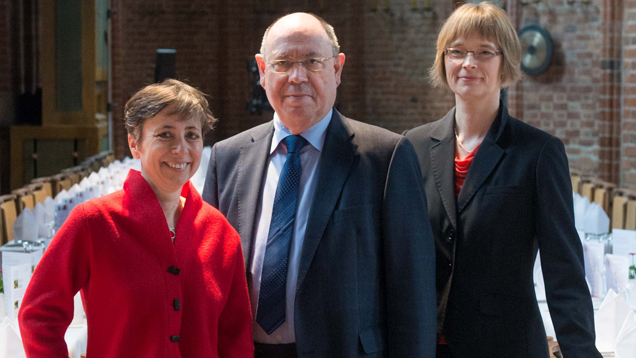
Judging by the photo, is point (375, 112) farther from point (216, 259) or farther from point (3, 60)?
point (216, 259)

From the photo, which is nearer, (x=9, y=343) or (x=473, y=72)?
(x=473, y=72)

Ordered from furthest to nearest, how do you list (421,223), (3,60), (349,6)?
(349,6) → (3,60) → (421,223)

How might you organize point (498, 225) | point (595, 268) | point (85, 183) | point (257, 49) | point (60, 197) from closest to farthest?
point (498, 225) → point (595, 268) → point (60, 197) → point (85, 183) → point (257, 49)

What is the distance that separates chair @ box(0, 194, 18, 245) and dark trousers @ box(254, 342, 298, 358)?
4.03 meters

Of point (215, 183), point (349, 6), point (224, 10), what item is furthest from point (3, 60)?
point (215, 183)

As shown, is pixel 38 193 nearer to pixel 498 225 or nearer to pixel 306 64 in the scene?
pixel 306 64

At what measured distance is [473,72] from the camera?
225 cm

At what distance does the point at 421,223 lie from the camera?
2.00 metres

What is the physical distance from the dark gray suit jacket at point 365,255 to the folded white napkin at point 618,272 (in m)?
1.83

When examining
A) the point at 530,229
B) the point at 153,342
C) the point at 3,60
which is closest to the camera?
the point at 153,342

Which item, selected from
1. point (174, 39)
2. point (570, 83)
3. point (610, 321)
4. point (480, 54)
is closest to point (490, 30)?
point (480, 54)

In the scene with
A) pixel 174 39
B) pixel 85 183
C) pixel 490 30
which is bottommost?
pixel 85 183

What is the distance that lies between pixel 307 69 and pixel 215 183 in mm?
472

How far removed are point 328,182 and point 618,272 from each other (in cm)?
209
